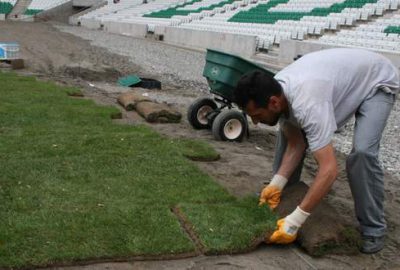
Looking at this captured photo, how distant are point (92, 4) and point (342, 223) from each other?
4794 cm

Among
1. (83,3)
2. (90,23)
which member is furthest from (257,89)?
(83,3)

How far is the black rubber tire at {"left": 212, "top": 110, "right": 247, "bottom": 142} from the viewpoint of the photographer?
6816 mm

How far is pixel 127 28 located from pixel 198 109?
91.8 ft

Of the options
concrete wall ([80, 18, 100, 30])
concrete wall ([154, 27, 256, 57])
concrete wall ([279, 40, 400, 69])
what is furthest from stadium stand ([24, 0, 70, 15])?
concrete wall ([279, 40, 400, 69])

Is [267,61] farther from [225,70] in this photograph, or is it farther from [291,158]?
[291,158]

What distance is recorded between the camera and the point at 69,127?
272 inches

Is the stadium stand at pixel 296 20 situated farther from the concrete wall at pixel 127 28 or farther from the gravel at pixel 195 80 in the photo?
the gravel at pixel 195 80

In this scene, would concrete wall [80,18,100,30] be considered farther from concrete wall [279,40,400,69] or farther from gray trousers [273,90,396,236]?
gray trousers [273,90,396,236]

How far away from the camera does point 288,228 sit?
3.64 m

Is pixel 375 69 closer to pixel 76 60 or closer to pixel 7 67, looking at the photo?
pixel 7 67

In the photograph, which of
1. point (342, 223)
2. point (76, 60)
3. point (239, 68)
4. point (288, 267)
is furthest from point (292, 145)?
point (76, 60)

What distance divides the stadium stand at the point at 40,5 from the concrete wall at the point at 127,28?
9802 mm

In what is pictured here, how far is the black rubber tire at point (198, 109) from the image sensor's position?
289 inches

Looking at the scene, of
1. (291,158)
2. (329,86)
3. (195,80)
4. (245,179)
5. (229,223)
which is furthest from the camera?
(195,80)
